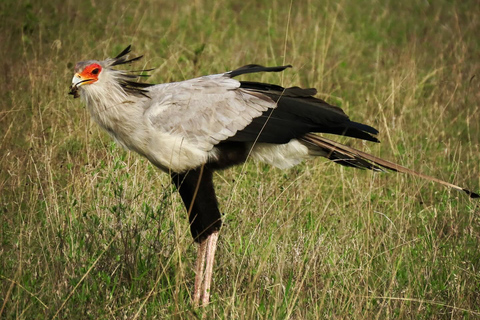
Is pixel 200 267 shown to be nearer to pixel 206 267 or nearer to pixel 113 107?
pixel 206 267

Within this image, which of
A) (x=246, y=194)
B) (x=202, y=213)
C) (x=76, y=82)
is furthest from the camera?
(x=246, y=194)

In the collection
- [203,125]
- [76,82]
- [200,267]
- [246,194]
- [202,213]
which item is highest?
[76,82]

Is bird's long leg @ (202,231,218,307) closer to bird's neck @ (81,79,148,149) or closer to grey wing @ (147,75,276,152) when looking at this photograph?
grey wing @ (147,75,276,152)

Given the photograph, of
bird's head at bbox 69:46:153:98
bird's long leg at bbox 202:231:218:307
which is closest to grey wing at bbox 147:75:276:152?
bird's head at bbox 69:46:153:98

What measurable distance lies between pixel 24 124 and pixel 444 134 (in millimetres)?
→ 3439

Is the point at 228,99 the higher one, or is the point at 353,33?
the point at 228,99

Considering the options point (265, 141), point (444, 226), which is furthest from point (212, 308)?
point (444, 226)

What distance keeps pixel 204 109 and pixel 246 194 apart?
919 millimetres

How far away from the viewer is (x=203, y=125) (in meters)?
3.74

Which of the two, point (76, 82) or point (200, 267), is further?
point (200, 267)

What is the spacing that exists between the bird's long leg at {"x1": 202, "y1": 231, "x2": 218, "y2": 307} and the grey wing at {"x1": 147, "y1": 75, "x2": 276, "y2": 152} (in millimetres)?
525

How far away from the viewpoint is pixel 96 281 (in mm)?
3346

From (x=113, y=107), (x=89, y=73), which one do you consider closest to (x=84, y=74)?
(x=89, y=73)

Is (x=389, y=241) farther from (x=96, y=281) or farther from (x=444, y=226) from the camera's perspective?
(x=96, y=281)
